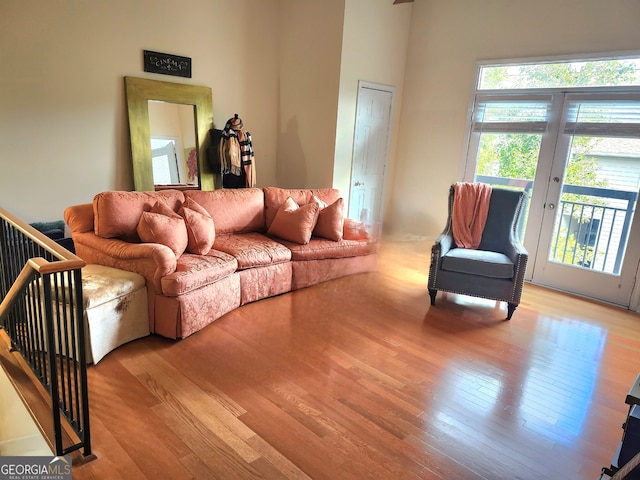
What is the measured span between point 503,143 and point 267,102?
9.93ft

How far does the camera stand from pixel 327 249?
4.30 metres

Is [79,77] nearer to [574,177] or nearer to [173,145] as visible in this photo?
[173,145]

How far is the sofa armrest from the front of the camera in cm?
300

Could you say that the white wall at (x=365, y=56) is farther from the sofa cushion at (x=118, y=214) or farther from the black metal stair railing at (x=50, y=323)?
the black metal stair railing at (x=50, y=323)

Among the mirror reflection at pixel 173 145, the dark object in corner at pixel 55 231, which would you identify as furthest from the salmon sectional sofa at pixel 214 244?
the mirror reflection at pixel 173 145

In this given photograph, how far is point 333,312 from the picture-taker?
3.69m

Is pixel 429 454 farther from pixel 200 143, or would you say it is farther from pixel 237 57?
pixel 237 57

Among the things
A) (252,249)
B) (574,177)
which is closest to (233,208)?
(252,249)

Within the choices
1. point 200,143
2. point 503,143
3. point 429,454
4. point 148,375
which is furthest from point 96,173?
point 503,143

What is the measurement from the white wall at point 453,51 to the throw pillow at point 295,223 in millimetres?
2060

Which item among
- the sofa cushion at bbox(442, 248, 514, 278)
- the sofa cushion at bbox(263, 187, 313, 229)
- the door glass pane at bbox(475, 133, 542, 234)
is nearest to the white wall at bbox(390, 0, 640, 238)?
the door glass pane at bbox(475, 133, 542, 234)

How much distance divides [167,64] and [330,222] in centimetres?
249

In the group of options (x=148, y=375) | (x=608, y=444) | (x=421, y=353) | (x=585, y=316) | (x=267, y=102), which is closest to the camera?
(x=608, y=444)

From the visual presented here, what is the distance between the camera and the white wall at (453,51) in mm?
4203
